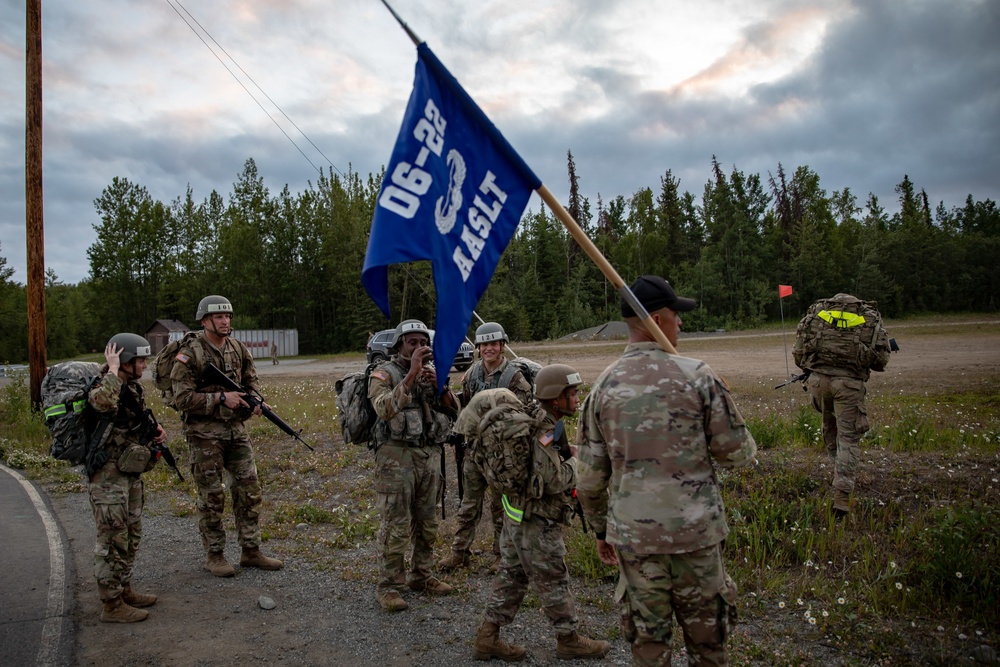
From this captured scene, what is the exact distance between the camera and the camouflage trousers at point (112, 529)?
191 inches

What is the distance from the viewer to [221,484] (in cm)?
595

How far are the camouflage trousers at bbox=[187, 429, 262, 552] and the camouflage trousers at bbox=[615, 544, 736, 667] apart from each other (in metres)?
4.20

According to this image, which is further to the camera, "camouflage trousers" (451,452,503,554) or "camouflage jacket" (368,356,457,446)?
"camouflage trousers" (451,452,503,554)

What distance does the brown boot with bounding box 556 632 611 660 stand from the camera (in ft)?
13.4

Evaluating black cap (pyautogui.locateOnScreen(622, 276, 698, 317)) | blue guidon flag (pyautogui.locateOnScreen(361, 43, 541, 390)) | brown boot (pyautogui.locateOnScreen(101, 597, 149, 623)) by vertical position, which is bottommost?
brown boot (pyautogui.locateOnScreen(101, 597, 149, 623))

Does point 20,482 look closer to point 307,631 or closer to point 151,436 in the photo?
point 151,436

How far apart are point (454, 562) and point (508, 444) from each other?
2.48 m

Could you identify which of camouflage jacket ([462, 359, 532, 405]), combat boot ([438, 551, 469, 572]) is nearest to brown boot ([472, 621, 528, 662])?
combat boot ([438, 551, 469, 572])

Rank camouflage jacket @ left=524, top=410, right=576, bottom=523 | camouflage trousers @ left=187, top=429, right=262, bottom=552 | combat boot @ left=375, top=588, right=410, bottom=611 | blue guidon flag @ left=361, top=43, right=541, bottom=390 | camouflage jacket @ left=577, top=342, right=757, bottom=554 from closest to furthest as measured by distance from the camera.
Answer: camouflage jacket @ left=577, top=342, right=757, bottom=554 → blue guidon flag @ left=361, top=43, right=541, bottom=390 → camouflage jacket @ left=524, top=410, right=576, bottom=523 → combat boot @ left=375, top=588, right=410, bottom=611 → camouflage trousers @ left=187, top=429, right=262, bottom=552

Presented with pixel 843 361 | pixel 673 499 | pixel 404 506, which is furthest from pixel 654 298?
pixel 843 361

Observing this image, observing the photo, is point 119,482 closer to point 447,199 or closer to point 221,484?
point 221,484

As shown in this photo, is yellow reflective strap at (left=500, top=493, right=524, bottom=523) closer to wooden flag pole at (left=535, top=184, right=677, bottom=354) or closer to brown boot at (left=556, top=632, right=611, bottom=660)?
brown boot at (left=556, top=632, right=611, bottom=660)

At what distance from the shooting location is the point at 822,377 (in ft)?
23.4

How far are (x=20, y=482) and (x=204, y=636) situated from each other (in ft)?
24.7
